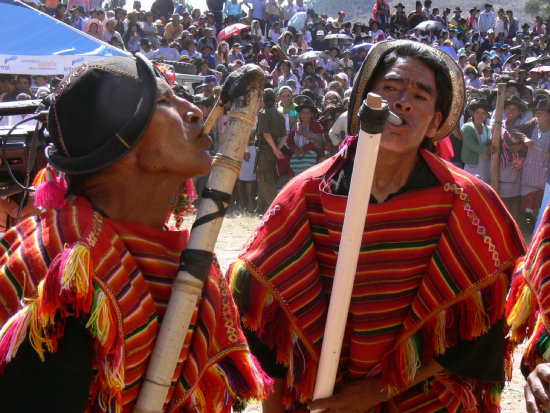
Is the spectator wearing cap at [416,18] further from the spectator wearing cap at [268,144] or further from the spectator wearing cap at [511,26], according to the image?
the spectator wearing cap at [268,144]

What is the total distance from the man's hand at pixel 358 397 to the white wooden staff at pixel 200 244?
2.54 ft

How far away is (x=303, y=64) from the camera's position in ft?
62.2

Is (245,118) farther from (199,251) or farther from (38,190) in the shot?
(38,190)

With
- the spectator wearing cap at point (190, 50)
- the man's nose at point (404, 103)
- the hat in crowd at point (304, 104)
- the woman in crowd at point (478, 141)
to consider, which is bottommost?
the spectator wearing cap at point (190, 50)

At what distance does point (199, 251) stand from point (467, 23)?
29.0 meters

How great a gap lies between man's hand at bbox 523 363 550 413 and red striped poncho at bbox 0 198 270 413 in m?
0.84

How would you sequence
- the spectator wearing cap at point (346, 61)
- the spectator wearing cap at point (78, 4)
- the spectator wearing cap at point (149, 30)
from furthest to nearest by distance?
1. the spectator wearing cap at point (346, 61)
2. the spectator wearing cap at point (78, 4)
3. the spectator wearing cap at point (149, 30)

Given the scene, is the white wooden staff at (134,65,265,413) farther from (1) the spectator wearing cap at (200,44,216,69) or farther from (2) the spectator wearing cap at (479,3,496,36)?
(2) the spectator wearing cap at (479,3,496,36)

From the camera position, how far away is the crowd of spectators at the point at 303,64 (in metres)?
10.9

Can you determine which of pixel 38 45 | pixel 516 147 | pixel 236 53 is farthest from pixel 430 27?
pixel 38 45

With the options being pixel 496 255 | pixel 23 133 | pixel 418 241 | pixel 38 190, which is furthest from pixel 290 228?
pixel 23 133

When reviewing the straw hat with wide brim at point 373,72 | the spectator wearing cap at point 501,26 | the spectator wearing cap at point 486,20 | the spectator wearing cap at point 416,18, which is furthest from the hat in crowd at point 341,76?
A: the straw hat with wide brim at point 373,72

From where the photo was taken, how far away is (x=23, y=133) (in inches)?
163

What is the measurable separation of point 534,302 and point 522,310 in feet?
0.16
